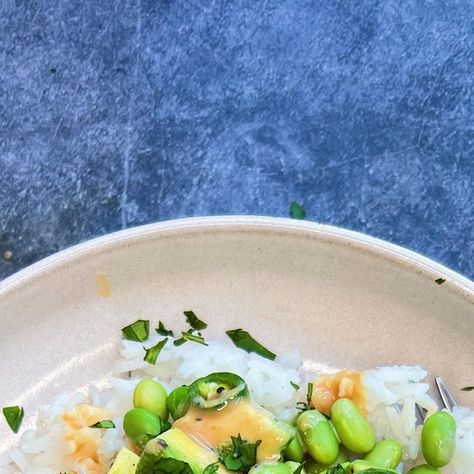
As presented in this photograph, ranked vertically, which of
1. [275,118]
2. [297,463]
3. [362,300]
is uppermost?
[275,118]

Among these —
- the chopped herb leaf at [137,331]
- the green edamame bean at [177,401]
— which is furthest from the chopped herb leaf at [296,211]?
the green edamame bean at [177,401]

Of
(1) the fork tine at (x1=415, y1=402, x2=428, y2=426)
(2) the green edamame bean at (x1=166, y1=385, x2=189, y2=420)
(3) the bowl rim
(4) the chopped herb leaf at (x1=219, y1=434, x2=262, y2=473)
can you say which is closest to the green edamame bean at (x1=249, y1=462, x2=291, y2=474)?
(4) the chopped herb leaf at (x1=219, y1=434, x2=262, y2=473)

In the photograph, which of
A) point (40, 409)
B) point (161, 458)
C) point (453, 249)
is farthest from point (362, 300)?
point (40, 409)

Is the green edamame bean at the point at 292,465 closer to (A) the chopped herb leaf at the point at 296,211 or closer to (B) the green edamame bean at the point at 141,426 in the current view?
(B) the green edamame bean at the point at 141,426

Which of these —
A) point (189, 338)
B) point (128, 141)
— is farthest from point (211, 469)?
point (128, 141)

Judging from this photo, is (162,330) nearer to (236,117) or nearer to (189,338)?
(189,338)

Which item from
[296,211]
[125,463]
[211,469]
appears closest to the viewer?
[211,469]

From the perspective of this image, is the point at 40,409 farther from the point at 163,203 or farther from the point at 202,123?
the point at 202,123
